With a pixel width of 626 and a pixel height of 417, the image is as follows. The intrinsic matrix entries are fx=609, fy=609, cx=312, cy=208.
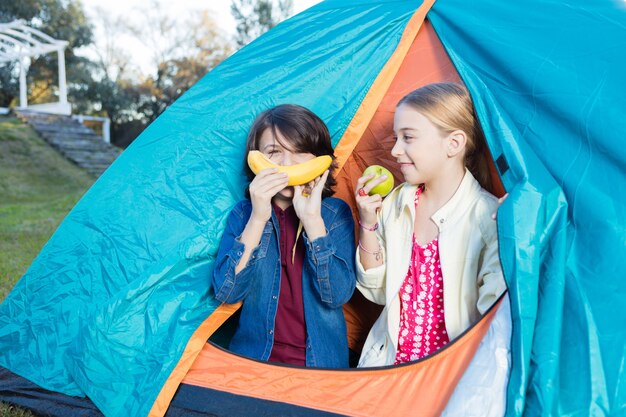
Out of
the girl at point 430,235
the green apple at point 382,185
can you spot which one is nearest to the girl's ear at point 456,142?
the girl at point 430,235

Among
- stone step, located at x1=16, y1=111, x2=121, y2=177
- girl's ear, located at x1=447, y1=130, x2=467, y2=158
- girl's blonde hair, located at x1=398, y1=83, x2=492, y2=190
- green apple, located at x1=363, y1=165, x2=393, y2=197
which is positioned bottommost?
stone step, located at x1=16, y1=111, x2=121, y2=177

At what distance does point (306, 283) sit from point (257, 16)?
17607 millimetres

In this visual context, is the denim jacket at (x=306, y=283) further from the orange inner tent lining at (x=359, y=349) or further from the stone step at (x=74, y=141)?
the stone step at (x=74, y=141)

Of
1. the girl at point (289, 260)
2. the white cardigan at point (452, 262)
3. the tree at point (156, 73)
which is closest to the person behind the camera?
the white cardigan at point (452, 262)

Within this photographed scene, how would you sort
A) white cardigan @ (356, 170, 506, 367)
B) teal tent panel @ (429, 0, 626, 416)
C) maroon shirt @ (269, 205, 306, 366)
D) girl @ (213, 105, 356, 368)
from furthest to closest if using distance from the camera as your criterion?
maroon shirt @ (269, 205, 306, 366), girl @ (213, 105, 356, 368), white cardigan @ (356, 170, 506, 367), teal tent panel @ (429, 0, 626, 416)

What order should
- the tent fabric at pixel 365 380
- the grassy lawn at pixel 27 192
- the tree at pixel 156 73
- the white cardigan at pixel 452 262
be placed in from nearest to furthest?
the tent fabric at pixel 365 380 → the white cardigan at pixel 452 262 → the grassy lawn at pixel 27 192 → the tree at pixel 156 73

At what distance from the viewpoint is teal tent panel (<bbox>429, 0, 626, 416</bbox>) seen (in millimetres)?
1370

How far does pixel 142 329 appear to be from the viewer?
1.89m

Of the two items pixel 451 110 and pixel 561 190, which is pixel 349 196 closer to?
pixel 451 110

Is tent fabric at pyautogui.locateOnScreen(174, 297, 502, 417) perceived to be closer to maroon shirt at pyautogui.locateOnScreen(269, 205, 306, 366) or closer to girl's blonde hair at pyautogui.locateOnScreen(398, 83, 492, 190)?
maroon shirt at pyautogui.locateOnScreen(269, 205, 306, 366)

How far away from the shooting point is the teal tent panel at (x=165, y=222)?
1.90 meters

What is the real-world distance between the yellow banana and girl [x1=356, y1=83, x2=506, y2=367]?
144 millimetres

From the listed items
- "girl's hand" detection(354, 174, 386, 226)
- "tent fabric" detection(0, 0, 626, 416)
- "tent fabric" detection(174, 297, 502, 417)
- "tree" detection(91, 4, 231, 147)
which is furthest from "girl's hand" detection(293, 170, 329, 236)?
"tree" detection(91, 4, 231, 147)

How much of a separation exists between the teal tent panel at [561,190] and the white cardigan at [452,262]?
0.17 m
